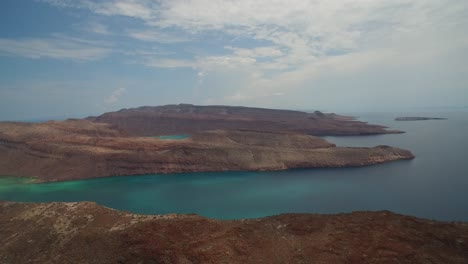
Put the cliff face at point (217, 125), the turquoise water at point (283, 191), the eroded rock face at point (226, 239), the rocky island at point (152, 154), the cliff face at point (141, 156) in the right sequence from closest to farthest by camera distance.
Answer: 1. the eroded rock face at point (226, 239)
2. the turquoise water at point (283, 191)
3. the cliff face at point (141, 156)
4. the rocky island at point (152, 154)
5. the cliff face at point (217, 125)

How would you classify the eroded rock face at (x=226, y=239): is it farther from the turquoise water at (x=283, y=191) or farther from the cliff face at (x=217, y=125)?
the cliff face at (x=217, y=125)

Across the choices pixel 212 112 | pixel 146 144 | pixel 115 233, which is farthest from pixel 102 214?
pixel 212 112

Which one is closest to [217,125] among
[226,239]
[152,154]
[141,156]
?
[152,154]

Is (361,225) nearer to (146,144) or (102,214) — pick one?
(102,214)

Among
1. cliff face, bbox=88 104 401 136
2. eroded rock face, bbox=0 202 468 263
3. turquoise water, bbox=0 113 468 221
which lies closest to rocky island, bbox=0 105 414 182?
turquoise water, bbox=0 113 468 221

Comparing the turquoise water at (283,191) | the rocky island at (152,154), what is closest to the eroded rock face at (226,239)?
the turquoise water at (283,191)

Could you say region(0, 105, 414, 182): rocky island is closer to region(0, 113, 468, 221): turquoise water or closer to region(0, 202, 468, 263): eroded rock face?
region(0, 113, 468, 221): turquoise water
